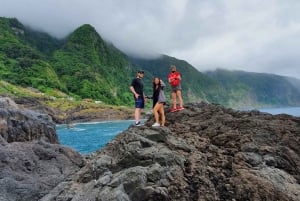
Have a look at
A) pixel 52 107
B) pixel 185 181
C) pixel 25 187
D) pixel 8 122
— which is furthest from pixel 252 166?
pixel 52 107

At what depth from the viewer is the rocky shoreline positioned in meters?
13.4

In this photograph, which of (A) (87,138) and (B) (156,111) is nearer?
(B) (156,111)

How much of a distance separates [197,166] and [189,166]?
0.29 metres

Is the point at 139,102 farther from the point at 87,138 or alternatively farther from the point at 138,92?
the point at 87,138

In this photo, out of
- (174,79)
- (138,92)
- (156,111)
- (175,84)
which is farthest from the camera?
(175,84)

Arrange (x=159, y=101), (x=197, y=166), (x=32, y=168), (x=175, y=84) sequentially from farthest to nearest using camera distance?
(x=175, y=84) < (x=159, y=101) < (x=32, y=168) < (x=197, y=166)

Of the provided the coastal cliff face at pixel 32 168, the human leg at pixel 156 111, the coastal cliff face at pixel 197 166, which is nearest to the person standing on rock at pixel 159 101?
the human leg at pixel 156 111

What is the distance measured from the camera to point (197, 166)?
568 inches

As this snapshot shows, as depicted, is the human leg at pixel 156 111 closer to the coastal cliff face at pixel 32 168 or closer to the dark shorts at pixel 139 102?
the dark shorts at pixel 139 102

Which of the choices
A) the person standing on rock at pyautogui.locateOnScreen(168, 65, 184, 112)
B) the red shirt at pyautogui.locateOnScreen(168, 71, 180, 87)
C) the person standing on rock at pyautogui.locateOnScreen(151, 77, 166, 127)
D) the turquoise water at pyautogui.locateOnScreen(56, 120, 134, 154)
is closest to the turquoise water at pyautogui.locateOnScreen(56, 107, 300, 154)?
the turquoise water at pyautogui.locateOnScreen(56, 120, 134, 154)

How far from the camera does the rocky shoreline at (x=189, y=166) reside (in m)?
13.4

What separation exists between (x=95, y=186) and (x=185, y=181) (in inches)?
127

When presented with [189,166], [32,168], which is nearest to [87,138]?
[32,168]

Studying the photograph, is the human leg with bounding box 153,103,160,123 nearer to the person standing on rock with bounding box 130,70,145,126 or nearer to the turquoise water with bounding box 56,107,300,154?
the person standing on rock with bounding box 130,70,145,126
